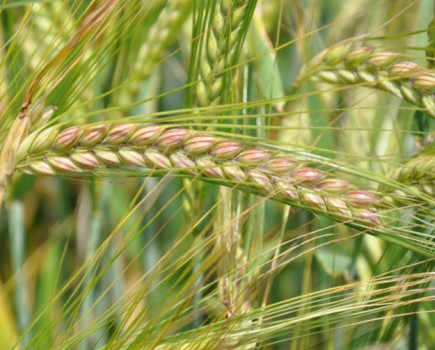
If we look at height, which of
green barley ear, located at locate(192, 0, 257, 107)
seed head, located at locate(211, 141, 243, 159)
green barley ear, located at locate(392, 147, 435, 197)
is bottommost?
green barley ear, located at locate(392, 147, 435, 197)

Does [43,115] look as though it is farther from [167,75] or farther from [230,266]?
[167,75]

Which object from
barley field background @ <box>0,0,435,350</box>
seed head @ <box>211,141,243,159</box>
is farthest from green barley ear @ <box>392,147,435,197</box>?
seed head @ <box>211,141,243,159</box>

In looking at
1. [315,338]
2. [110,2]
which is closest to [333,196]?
[110,2]

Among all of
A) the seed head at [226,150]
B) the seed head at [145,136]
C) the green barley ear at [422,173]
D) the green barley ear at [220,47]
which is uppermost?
the green barley ear at [220,47]

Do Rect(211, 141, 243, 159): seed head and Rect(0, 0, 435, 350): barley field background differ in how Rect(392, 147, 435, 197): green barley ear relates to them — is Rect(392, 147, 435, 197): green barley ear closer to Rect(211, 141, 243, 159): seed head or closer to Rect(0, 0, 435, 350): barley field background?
Rect(0, 0, 435, 350): barley field background

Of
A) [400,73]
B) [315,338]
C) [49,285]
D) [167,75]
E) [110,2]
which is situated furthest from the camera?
[167,75]

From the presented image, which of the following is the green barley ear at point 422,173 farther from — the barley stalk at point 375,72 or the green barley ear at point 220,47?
the green barley ear at point 220,47

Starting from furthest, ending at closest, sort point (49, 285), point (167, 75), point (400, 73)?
point (167, 75) → point (49, 285) → point (400, 73)

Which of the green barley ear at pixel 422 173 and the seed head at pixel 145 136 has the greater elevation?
the seed head at pixel 145 136

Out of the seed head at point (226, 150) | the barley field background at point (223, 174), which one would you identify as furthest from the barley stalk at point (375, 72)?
the seed head at point (226, 150)
